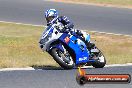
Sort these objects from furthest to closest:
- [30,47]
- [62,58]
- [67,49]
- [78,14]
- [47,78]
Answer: [78,14] → [30,47] → [67,49] → [62,58] → [47,78]

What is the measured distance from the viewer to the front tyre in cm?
1189

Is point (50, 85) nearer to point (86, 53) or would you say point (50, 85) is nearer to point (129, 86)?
point (129, 86)

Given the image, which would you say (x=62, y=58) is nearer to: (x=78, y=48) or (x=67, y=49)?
(x=67, y=49)

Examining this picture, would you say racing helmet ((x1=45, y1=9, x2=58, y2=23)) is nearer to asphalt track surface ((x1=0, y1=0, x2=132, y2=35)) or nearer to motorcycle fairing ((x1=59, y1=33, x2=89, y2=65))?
motorcycle fairing ((x1=59, y1=33, x2=89, y2=65))

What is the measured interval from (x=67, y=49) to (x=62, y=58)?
18.0 inches

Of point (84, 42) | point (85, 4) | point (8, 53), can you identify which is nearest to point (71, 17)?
point (85, 4)

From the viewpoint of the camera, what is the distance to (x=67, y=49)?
40.7 ft

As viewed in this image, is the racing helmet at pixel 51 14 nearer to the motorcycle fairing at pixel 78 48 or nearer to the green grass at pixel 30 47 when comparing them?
the motorcycle fairing at pixel 78 48

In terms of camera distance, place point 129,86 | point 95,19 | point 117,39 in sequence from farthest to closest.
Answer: point 95,19 < point 117,39 < point 129,86

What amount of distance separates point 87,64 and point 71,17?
1322 cm

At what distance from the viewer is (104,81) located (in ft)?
19.4

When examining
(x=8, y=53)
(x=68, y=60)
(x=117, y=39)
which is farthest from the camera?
(x=117, y=39)

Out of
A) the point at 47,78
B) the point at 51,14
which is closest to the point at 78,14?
the point at 51,14

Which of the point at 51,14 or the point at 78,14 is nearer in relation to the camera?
the point at 51,14
